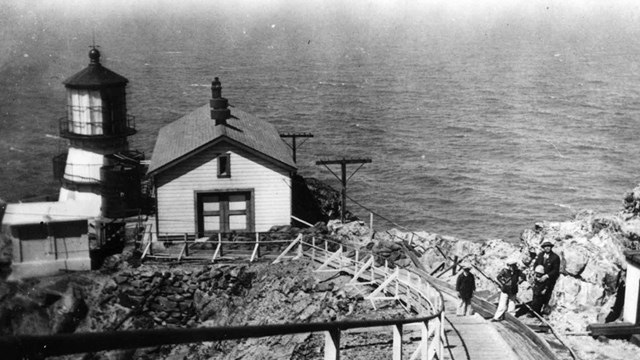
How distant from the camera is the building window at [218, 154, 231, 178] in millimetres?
27906

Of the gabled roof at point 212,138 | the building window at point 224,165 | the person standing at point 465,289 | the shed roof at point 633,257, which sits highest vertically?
the gabled roof at point 212,138

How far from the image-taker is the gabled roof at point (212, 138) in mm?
27609

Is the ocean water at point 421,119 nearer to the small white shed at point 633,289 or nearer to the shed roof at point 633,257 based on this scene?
the small white shed at point 633,289

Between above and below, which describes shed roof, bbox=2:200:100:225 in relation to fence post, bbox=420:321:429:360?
above

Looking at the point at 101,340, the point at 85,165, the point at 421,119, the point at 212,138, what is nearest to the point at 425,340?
the point at 101,340

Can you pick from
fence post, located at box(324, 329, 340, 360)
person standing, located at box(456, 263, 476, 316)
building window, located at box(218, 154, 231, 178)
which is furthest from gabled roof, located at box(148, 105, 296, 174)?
fence post, located at box(324, 329, 340, 360)

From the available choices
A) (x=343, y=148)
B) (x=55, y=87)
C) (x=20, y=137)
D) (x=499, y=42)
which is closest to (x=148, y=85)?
(x=55, y=87)

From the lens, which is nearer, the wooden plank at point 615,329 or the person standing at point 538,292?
the wooden plank at point 615,329

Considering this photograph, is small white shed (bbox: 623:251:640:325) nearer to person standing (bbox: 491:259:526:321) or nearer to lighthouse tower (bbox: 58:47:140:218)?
person standing (bbox: 491:259:526:321)

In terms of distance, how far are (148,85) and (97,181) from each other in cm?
7869

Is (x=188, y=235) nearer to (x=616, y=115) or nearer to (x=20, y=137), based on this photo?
(x=20, y=137)

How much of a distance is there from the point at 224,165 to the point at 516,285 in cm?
1519

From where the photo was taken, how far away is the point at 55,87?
10338cm

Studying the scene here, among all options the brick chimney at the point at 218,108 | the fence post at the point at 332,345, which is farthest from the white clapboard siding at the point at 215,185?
the fence post at the point at 332,345
